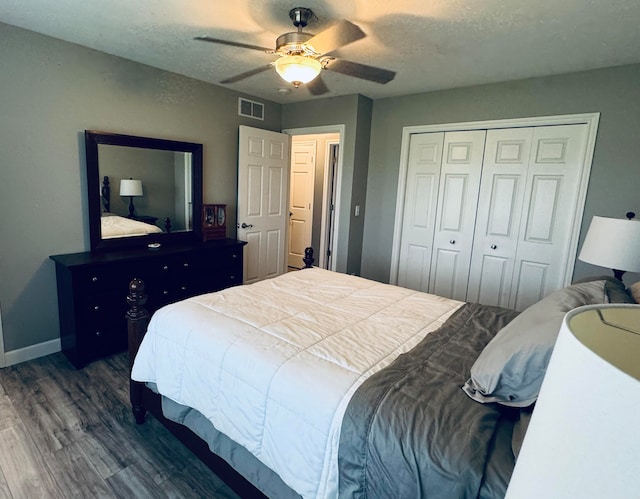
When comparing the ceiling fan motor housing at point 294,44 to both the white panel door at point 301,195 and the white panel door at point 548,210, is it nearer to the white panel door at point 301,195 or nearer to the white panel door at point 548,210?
the white panel door at point 548,210

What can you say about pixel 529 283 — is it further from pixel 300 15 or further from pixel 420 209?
pixel 300 15

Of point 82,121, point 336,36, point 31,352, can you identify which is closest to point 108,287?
point 31,352

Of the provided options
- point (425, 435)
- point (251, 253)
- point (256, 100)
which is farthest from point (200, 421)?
point (256, 100)

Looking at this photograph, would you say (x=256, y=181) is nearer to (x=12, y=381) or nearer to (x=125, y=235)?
(x=125, y=235)

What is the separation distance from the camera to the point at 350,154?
4.01 m

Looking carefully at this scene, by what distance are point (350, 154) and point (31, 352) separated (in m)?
Result: 3.44

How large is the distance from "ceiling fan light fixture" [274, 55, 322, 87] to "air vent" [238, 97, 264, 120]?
6.82 feet

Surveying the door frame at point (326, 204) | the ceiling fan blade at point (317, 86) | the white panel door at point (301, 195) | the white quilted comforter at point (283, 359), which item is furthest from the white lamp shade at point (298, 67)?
the white panel door at point (301, 195)

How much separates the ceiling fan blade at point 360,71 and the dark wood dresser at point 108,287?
6.79 ft

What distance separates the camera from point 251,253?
431cm

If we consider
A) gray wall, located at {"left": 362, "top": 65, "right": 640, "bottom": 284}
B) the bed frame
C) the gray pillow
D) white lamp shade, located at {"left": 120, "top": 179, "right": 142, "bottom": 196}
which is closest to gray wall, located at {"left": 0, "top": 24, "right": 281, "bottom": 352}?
white lamp shade, located at {"left": 120, "top": 179, "right": 142, "bottom": 196}

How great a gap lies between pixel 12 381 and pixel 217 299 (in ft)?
5.66

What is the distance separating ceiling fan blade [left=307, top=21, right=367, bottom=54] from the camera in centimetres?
229

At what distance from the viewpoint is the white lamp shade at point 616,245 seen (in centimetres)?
192
